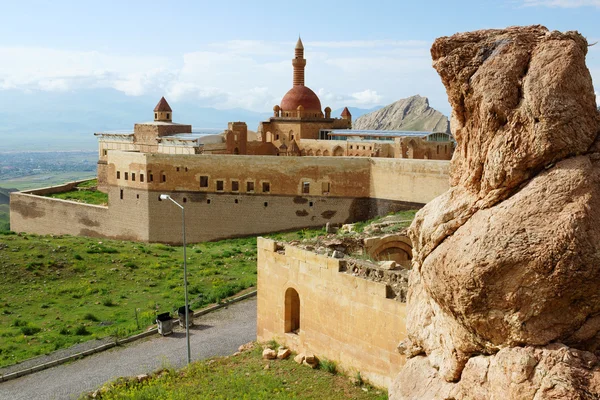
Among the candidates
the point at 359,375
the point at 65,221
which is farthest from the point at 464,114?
the point at 65,221

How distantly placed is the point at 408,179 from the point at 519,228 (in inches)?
903

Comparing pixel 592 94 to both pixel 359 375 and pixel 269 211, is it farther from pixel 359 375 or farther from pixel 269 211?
pixel 269 211

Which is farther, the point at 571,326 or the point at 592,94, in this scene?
the point at 592,94

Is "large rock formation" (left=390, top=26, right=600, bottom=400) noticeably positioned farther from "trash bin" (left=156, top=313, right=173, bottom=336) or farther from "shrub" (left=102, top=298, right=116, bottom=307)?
"shrub" (left=102, top=298, right=116, bottom=307)

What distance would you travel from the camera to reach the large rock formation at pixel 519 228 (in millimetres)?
5191

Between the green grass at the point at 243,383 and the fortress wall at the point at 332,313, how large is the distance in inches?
14.9

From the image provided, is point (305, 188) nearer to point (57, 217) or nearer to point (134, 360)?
point (57, 217)

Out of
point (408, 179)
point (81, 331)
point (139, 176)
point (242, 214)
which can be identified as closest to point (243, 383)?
point (81, 331)

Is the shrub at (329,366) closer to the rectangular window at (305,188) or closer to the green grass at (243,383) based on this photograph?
the green grass at (243,383)

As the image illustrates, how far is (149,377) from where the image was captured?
44.5 feet

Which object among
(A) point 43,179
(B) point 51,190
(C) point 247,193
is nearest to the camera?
(C) point 247,193

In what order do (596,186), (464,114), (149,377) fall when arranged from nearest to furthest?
(596,186) → (464,114) → (149,377)

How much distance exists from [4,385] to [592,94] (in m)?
13.3

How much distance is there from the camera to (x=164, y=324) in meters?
17.1
